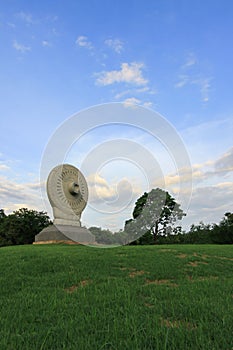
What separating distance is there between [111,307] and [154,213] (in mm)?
33010

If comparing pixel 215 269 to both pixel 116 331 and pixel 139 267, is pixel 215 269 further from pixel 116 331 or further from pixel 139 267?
pixel 116 331

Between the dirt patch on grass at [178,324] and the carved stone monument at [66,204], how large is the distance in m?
17.7

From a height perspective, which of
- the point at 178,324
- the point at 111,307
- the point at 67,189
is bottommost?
the point at 178,324

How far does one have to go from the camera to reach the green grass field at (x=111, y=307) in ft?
10.4

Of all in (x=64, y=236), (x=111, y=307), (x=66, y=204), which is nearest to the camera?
(x=111, y=307)

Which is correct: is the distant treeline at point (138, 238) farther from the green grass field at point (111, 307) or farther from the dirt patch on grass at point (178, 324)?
the dirt patch on grass at point (178, 324)

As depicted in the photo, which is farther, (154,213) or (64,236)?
(154,213)

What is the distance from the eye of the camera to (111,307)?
14.8 feet

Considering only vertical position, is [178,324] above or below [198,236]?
below

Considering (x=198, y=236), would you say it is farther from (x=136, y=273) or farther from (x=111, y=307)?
(x=111, y=307)

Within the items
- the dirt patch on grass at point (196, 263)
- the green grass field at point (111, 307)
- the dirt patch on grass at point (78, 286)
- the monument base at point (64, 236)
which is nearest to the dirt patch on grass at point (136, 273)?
the green grass field at point (111, 307)

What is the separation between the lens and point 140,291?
18.5 ft

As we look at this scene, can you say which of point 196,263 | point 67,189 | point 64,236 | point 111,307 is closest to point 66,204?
point 67,189

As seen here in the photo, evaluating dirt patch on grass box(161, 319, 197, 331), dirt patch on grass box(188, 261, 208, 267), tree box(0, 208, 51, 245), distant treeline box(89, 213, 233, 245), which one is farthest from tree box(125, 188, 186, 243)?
dirt patch on grass box(161, 319, 197, 331)
